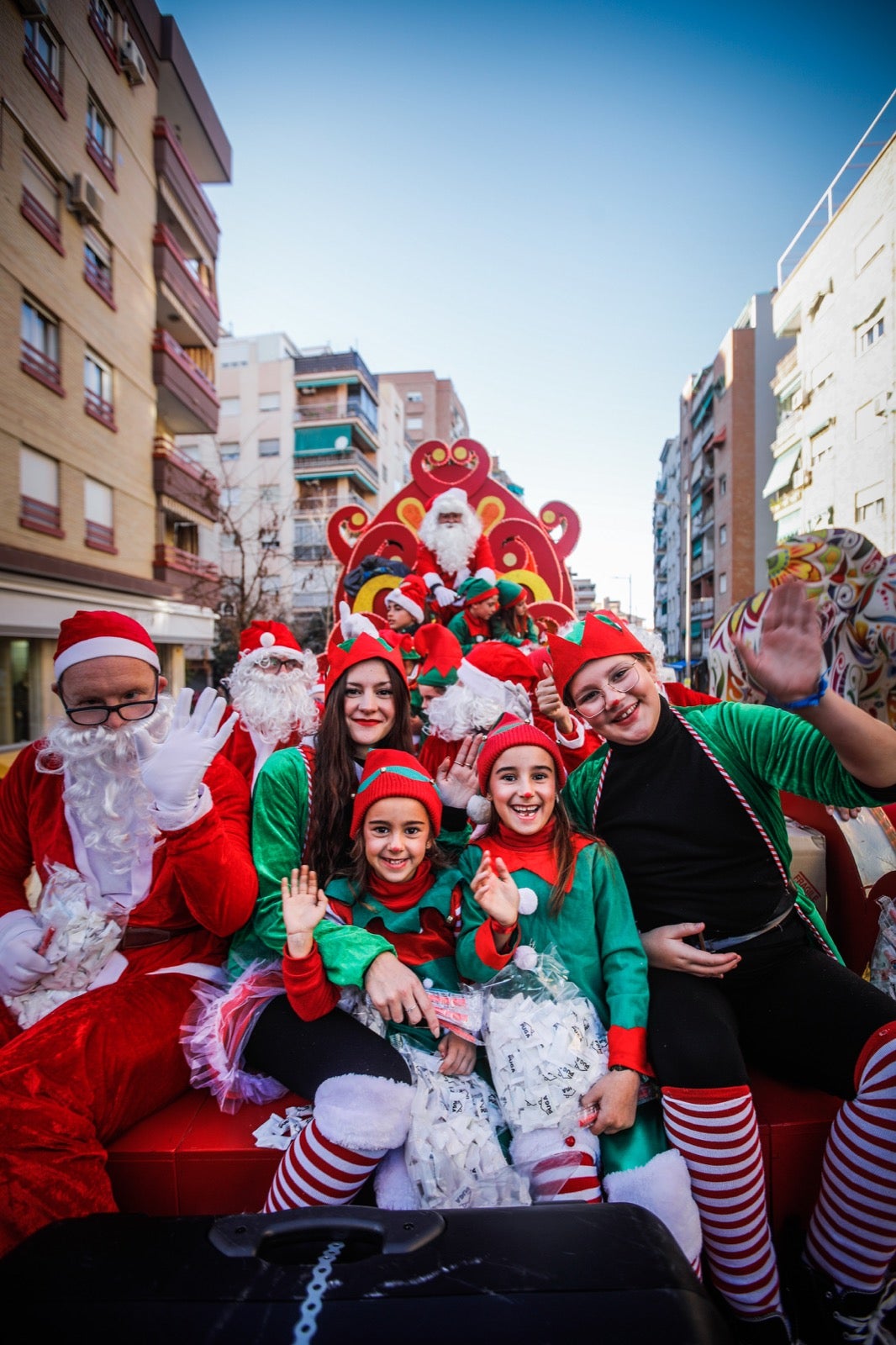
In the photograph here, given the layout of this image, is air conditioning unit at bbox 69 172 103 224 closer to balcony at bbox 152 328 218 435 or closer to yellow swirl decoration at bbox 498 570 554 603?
yellow swirl decoration at bbox 498 570 554 603

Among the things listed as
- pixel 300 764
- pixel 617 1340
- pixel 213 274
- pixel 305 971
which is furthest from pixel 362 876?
Answer: pixel 213 274

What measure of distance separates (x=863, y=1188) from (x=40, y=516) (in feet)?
18.3

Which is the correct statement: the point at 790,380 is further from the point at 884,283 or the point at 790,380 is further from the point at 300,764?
the point at 300,764

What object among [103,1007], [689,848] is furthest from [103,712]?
[689,848]

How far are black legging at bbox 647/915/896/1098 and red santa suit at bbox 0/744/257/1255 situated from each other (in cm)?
129

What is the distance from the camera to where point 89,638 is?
2.10 m

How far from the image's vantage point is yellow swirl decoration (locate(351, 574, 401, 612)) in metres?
5.60

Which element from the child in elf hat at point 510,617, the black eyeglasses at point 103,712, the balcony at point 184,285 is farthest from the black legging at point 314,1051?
the balcony at point 184,285

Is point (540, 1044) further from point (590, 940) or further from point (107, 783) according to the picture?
point (107, 783)

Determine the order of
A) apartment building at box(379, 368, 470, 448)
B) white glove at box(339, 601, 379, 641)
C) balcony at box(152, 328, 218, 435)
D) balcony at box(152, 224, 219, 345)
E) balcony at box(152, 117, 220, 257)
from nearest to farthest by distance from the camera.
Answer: white glove at box(339, 601, 379, 641)
balcony at box(152, 117, 220, 257)
balcony at box(152, 224, 219, 345)
balcony at box(152, 328, 218, 435)
apartment building at box(379, 368, 470, 448)

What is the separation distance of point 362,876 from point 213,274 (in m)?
20.9

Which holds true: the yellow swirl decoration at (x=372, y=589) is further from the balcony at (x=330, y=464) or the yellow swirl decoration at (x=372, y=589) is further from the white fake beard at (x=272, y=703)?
the balcony at (x=330, y=464)

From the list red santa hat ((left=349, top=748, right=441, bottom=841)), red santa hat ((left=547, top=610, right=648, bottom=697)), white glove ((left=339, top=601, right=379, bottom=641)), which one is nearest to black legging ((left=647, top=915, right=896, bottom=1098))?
red santa hat ((left=349, top=748, right=441, bottom=841))

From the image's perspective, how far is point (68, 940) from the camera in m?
1.94
